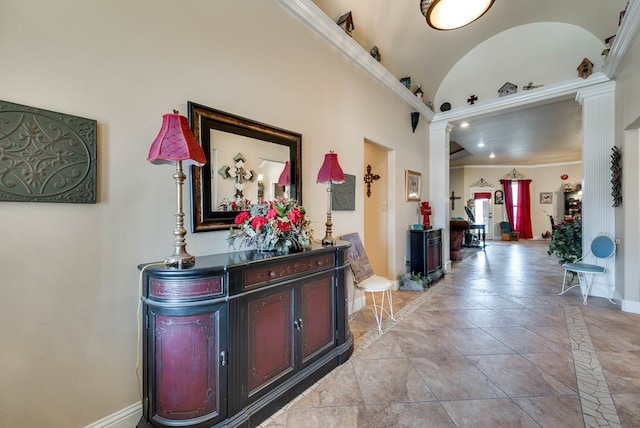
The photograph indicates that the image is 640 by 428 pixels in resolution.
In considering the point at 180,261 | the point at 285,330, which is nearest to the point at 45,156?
the point at 180,261

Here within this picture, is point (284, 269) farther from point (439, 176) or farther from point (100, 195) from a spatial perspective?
point (439, 176)

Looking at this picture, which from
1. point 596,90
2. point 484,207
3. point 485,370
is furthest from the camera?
point 484,207

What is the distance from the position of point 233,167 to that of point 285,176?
1.80ft

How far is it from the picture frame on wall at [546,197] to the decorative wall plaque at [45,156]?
45.5 ft

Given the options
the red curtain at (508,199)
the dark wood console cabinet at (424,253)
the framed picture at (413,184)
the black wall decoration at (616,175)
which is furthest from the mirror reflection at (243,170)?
the red curtain at (508,199)

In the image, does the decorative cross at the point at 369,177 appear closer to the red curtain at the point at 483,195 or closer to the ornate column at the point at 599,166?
the ornate column at the point at 599,166

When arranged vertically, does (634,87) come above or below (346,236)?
above

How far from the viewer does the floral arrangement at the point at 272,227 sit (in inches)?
74.0

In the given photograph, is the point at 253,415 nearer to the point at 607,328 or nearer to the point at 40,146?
the point at 40,146

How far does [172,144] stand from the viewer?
1422 mm

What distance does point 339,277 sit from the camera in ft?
7.59

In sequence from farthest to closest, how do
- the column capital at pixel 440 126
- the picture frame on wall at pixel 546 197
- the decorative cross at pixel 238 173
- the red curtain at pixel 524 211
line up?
the red curtain at pixel 524 211 < the picture frame on wall at pixel 546 197 < the column capital at pixel 440 126 < the decorative cross at pixel 238 173

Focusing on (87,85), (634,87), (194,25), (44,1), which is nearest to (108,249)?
(87,85)

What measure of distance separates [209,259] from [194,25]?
1.62m
